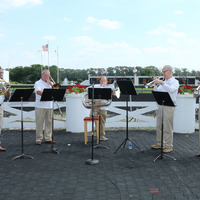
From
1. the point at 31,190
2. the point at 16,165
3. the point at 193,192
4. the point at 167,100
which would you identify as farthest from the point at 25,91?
the point at 193,192

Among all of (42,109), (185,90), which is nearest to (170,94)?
(185,90)

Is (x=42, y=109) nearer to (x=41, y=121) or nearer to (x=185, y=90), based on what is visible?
(x=41, y=121)

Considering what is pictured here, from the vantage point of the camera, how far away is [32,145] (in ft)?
28.5

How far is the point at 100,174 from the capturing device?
588 centimetres

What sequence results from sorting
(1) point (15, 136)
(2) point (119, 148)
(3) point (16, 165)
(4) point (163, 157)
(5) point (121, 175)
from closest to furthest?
(5) point (121, 175) < (3) point (16, 165) < (4) point (163, 157) < (2) point (119, 148) < (1) point (15, 136)

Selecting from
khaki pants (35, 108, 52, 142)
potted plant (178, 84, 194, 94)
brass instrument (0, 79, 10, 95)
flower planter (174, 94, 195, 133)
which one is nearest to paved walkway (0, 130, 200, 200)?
khaki pants (35, 108, 52, 142)

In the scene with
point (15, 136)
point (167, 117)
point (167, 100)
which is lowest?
point (15, 136)

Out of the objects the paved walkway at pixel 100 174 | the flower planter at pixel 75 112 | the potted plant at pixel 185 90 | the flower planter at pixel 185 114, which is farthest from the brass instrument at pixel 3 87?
the potted plant at pixel 185 90

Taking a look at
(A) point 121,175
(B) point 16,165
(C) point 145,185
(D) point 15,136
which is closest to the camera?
(C) point 145,185

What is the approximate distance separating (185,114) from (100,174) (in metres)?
5.96

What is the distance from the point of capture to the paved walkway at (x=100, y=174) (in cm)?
480

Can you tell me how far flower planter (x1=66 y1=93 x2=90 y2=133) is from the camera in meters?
10.6

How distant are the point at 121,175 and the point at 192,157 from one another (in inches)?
101

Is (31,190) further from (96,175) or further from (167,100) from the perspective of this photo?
(167,100)
